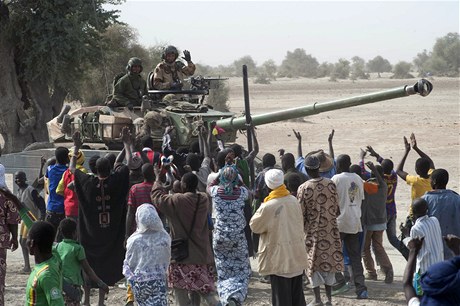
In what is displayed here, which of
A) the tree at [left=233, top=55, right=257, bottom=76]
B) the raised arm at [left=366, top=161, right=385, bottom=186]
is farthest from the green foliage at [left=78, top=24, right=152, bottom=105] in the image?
the tree at [left=233, top=55, right=257, bottom=76]

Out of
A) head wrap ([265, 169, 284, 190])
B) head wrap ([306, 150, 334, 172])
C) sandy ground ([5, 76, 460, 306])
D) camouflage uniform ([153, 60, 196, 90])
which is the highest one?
camouflage uniform ([153, 60, 196, 90])

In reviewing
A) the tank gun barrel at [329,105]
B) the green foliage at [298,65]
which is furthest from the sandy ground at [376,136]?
the green foliage at [298,65]

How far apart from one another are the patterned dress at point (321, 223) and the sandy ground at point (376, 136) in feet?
2.45

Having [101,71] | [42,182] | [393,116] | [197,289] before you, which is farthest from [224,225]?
[393,116]

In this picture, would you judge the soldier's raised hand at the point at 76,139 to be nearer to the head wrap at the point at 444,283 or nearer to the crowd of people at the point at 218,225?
the crowd of people at the point at 218,225

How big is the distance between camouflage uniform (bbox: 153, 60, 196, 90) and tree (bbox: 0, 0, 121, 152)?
827 centimetres

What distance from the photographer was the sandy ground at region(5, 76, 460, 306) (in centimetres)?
1079

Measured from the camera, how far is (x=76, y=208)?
10391 mm

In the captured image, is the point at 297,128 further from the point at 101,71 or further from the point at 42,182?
the point at 42,182

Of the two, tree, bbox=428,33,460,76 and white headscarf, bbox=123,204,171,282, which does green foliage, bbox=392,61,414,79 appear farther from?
white headscarf, bbox=123,204,171,282

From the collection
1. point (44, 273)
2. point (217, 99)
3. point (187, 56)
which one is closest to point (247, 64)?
point (217, 99)

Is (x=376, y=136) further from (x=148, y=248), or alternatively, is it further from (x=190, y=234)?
(x=148, y=248)

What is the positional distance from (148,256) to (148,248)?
0.23ft

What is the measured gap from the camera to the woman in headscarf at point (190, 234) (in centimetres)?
892
